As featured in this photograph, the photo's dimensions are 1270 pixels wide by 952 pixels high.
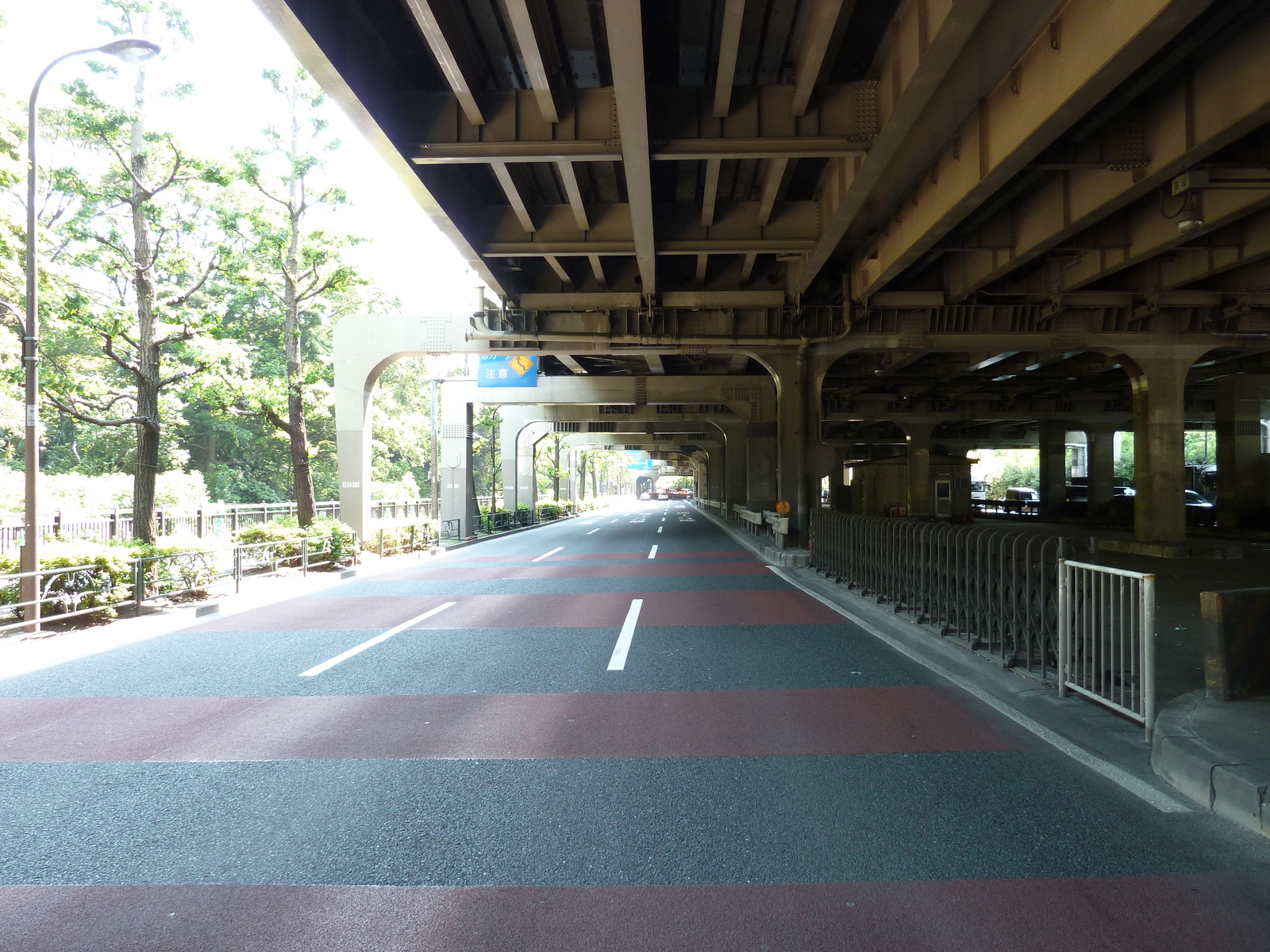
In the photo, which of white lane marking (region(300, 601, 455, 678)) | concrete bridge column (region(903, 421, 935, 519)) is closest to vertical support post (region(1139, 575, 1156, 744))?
white lane marking (region(300, 601, 455, 678))

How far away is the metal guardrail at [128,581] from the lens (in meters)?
10.1

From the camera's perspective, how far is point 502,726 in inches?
231

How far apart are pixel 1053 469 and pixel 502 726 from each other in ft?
140

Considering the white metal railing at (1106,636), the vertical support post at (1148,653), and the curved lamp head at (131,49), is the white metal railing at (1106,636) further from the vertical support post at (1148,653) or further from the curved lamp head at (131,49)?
the curved lamp head at (131,49)

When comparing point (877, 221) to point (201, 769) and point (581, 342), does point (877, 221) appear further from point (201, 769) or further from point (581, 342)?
point (201, 769)

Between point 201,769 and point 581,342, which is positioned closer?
point 201,769

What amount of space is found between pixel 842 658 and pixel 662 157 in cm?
688

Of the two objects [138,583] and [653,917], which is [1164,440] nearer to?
[653,917]

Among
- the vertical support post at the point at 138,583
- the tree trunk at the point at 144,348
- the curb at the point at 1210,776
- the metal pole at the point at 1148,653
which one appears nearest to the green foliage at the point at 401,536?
the tree trunk at the point at 144,348

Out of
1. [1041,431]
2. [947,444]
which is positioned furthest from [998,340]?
[947,444]

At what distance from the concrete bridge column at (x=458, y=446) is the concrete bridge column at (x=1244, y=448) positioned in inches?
1041

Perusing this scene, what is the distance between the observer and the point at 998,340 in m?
18.8

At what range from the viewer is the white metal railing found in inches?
203

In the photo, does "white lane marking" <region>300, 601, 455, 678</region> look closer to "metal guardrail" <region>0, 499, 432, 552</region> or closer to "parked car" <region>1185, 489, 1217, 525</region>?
"metal guardrail" <region>0, 499, 432, 552</region>
